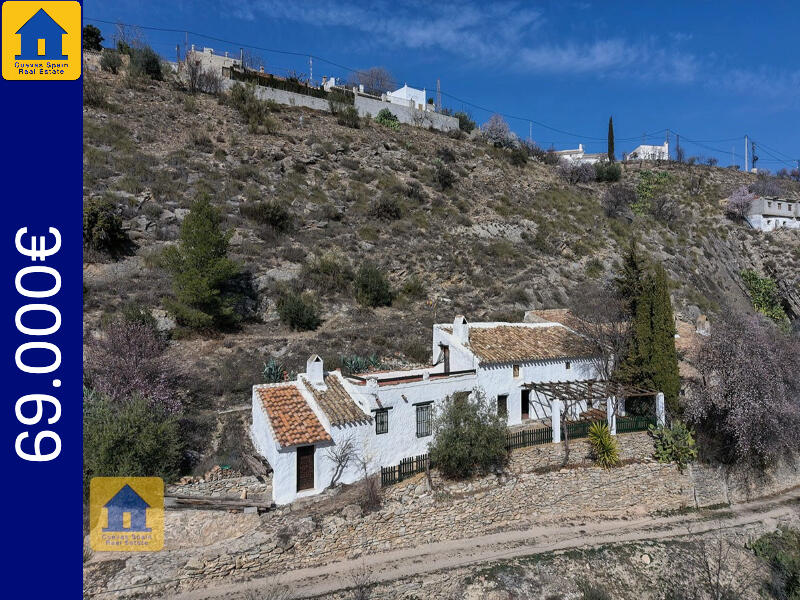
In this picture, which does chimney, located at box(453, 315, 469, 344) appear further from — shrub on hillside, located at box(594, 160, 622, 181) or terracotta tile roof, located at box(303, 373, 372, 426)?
shrub on hillside, located at box(594, 160, 622, 181)

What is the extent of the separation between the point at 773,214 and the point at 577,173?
908 inches

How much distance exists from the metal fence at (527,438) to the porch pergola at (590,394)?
42cm

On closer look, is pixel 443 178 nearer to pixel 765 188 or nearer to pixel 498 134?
pixel 498 134

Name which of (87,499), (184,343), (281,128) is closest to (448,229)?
(281,128)

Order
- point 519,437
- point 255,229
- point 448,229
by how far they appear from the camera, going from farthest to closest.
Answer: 1. point 448,229
2. point 255,229
3. point 519,437

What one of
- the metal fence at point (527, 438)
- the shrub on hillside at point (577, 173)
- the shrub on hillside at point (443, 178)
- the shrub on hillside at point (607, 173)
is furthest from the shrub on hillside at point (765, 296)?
the metal fence at point (527, 438)

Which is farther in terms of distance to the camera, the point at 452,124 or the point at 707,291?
the point at 452,124

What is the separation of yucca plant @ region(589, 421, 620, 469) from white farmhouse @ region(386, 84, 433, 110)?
53004mm

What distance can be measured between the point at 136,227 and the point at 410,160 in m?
28.3

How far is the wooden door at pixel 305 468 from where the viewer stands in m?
13.1

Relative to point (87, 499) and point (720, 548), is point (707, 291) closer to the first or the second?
point (720, 548)

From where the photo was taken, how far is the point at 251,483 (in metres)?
13.8

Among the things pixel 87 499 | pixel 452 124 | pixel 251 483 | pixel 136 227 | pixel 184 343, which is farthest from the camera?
pixel 452 124

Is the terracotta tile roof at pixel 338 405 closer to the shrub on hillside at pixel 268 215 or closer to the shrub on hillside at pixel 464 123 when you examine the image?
the shrub on hillside at pixel 268 215
